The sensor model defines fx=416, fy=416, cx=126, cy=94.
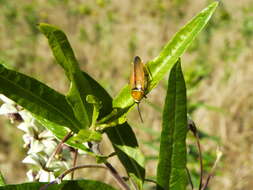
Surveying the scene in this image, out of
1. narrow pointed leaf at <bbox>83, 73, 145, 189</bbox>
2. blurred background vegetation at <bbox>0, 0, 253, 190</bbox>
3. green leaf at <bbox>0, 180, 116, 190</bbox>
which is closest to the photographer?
green leaf at <bbox>0, 180, 116, 190</bbox>

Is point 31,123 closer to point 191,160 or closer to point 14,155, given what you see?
point 191,160

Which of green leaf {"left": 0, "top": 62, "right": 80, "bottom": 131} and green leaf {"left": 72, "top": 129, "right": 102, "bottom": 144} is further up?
green leaf {"left": 0, "top": 62, "right": 80, "bottom": 131}

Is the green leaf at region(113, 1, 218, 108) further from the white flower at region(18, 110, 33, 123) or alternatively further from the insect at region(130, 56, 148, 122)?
the white flower at region(18, 110, 33, 123)

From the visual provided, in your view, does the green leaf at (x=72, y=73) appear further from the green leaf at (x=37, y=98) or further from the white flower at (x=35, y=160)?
the white flower at (x=35, y=160)

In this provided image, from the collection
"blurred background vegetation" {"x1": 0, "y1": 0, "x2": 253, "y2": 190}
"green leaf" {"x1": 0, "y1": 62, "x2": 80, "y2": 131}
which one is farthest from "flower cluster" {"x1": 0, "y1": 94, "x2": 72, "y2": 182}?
"blurred background vegetation" {"x1": 0, "y1": 0, "x2": 253, "y2": 190}

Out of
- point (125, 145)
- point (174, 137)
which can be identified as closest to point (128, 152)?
point (125, 145)

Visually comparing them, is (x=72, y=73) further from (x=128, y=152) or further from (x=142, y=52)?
(x=142, y=52)

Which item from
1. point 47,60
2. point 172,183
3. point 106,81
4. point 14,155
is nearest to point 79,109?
point 172,183

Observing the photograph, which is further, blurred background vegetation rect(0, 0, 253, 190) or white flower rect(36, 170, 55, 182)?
blurred background vegetation rect(0, 0, 253, 190)
